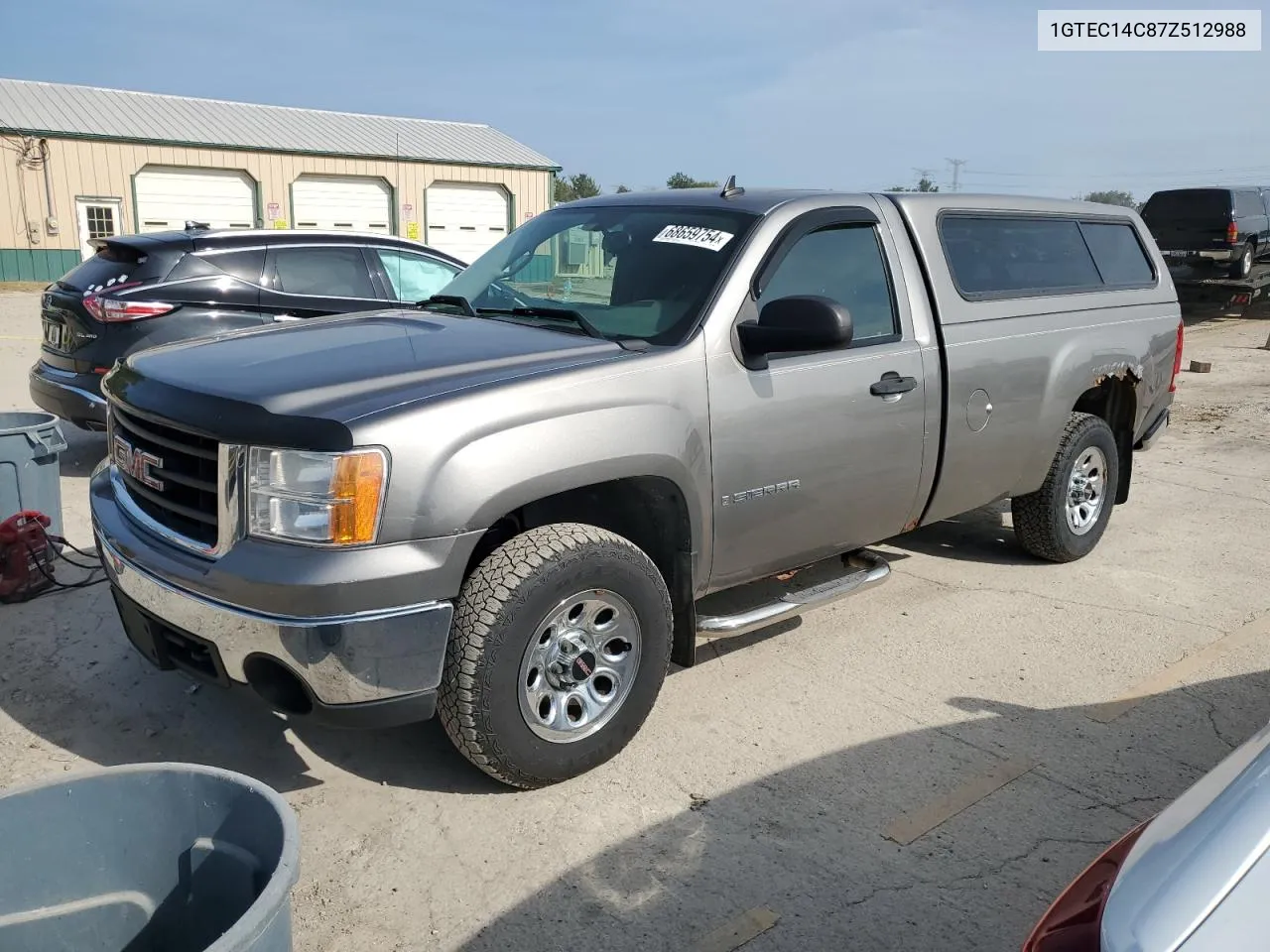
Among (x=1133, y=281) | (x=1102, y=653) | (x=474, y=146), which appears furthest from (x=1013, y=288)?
(x=474, y=146)

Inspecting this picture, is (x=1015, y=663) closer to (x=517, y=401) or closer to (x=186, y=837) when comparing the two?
(x=517, y=401)

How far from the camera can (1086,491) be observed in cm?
593

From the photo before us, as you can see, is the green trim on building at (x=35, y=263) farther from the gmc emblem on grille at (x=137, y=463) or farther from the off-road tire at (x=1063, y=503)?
the off-road tire at (x=1063, y=503)

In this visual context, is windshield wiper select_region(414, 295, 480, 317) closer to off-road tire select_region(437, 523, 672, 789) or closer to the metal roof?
off-road tire select_region(437, 523, 672, 789)

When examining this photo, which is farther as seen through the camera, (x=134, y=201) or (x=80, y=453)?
(x=134, y=201)

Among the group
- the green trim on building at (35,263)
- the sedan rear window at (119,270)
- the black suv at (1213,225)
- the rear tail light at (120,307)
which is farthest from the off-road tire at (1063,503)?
the green trim on building at (35,263)

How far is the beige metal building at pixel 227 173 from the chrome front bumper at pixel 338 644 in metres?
28.2

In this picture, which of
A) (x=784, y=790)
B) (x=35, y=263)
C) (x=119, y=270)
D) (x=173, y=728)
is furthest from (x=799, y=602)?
(x=35, y=263)

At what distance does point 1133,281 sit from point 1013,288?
1387 millimetres

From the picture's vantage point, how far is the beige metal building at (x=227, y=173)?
99.6ft

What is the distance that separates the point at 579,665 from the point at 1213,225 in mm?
18865

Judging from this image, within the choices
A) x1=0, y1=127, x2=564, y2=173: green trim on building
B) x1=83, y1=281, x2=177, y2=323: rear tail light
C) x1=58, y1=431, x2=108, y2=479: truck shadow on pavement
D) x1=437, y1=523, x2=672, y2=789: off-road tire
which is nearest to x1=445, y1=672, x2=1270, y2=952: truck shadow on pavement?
x1=437, y1=523, x2=672, y2=789: off-road tire

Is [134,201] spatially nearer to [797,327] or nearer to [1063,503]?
[1063,503]

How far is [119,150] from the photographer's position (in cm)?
3111
